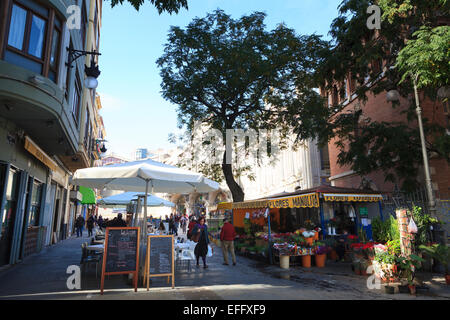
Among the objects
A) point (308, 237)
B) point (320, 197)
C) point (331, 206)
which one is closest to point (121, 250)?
point (308, 237)

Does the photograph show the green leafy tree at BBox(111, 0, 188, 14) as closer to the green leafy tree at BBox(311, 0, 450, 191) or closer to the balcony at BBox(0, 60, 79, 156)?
the balcony at BBox(0, 60, 79, 156)

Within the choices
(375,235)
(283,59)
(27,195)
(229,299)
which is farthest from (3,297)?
(283,59)

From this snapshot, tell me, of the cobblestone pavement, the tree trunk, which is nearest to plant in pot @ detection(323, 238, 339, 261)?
the cobblestone pavement

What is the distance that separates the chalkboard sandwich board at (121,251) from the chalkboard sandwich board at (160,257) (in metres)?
0.28

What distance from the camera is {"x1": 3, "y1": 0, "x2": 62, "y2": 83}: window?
7.80 m

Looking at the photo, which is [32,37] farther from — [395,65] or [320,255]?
[395,65]

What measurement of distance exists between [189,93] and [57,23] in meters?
8.03

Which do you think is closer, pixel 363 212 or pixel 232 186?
pixel 363 212

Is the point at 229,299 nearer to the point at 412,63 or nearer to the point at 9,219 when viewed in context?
the point at 9,219

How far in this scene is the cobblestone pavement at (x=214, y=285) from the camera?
20.3 feet

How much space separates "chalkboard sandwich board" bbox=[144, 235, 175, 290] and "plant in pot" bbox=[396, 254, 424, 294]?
529cm

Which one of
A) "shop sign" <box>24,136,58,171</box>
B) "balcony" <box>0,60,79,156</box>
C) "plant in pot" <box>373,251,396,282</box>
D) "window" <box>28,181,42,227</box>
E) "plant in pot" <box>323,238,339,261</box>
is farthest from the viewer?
"window" <box>28,181,42,227</box>

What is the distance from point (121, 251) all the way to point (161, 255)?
876mm

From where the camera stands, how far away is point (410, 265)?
23.1 feet
